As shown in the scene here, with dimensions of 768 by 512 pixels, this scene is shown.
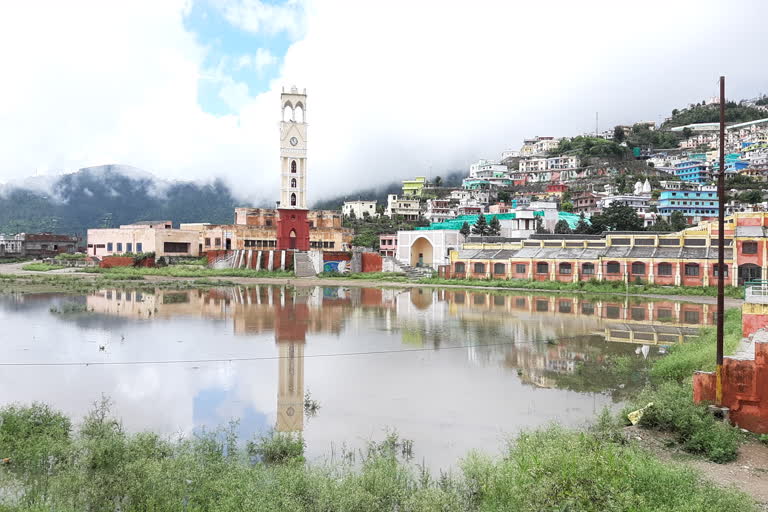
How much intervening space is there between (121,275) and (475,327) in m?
35.4

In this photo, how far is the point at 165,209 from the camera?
115875mm

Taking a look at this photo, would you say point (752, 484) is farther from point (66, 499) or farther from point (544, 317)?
point (544, 317)

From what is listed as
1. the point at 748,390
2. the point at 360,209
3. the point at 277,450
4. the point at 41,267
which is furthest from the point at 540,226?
the point at 277,450

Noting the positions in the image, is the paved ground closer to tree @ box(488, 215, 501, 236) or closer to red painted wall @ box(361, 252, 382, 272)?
red painted wall @ box(361, 252, 382, 272)

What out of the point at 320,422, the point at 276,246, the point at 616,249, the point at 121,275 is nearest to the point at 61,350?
the point at 320,422

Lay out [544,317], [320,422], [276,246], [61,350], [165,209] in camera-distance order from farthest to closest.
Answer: [165,209]
[276,246]
[544,317]
[61,350]
[320,422]

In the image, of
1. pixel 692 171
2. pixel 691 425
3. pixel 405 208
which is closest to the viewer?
pixel 691 425

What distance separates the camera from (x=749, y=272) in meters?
36.9

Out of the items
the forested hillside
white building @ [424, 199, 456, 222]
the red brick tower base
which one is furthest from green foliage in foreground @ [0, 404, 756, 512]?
the forested hillside

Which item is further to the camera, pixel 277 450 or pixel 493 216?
pixel 493 216

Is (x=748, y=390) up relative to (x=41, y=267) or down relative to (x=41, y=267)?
down

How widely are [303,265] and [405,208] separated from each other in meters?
47.6

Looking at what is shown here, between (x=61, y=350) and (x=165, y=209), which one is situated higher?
(x=165, y=209)

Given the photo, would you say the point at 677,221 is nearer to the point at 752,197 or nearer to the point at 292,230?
the point at 752,197
